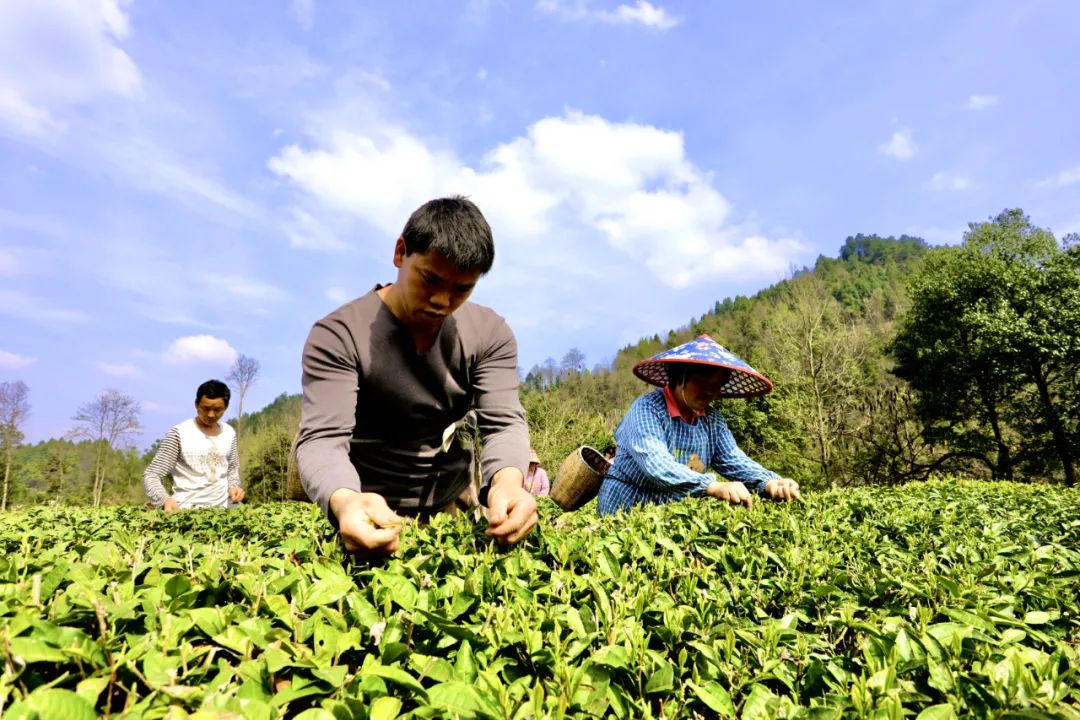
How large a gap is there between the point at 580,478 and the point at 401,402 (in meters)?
2.51

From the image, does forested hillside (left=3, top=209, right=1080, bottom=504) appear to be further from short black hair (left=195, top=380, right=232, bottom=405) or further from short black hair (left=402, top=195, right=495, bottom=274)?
short black hair (left=402, top=195, right=495, bottom=274)

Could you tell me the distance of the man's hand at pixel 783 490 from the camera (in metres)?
3.71

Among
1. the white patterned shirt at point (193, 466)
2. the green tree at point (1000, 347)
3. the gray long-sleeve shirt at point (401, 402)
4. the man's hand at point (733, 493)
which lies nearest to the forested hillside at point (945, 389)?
the green tree at point (1000, 347)

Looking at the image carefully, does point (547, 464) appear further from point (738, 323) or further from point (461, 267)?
point (738, 323)

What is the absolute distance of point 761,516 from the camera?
2836 millimetres

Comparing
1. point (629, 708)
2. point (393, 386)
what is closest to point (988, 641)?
point (629, 708)

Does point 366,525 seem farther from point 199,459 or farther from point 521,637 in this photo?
point 199,459

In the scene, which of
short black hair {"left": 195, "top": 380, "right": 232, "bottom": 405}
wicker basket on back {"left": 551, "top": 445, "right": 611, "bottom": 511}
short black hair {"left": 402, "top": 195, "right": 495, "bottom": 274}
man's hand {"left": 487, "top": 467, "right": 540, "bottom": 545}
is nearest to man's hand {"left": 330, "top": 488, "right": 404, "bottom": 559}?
man's hand {"left": 487, "top": 467, "right": 540, "bottom": 545}

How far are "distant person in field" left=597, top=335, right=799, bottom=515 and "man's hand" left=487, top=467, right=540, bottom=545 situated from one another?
6.89 feet

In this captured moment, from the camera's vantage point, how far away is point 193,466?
6.24m

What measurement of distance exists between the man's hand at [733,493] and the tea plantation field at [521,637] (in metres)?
1.30

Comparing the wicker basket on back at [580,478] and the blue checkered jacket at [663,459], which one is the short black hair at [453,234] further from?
the wicker basket on back at [580,478]

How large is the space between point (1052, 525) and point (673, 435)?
2182mm

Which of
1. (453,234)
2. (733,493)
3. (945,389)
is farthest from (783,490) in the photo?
(945,389)
